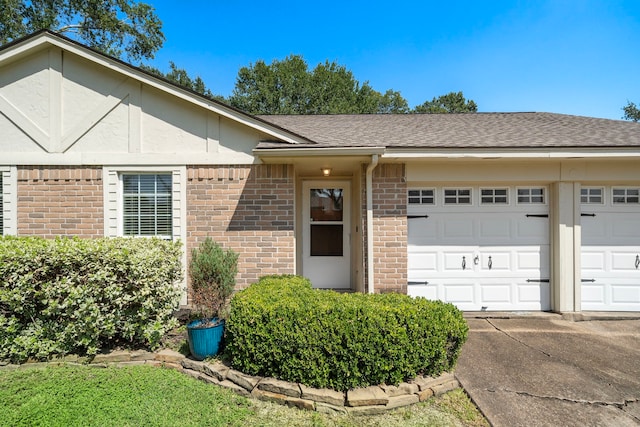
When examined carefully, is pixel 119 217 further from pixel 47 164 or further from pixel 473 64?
pixel 473 64

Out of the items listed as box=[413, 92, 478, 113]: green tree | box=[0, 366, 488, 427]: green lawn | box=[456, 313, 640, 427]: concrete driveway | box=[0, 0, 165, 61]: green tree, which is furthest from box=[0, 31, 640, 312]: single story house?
box=[413, 92, 478, 113]: green tree

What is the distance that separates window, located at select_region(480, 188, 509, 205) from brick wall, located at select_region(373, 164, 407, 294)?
153cm

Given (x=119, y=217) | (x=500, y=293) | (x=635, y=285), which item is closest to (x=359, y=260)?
(x=500, y=293)

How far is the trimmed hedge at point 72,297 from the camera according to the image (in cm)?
345

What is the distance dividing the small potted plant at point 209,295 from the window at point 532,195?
17.3 ft

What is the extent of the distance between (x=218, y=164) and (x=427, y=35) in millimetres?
9756

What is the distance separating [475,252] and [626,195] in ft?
9.66

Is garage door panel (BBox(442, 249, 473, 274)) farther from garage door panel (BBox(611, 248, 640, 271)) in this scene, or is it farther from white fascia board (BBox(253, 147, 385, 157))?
garage door panel (BBox(611, 248, 640, 271))

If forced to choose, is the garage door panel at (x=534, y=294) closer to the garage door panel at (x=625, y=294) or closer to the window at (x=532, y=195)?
the garage door panel at (x=625, y=294)

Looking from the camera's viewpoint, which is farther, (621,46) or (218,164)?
(621,46)

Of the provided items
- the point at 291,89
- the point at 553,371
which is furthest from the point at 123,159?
the point at 291,89

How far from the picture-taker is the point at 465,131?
600 cm

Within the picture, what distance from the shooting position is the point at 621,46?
7.09m

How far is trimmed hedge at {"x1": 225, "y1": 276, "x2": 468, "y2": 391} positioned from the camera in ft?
9.56
